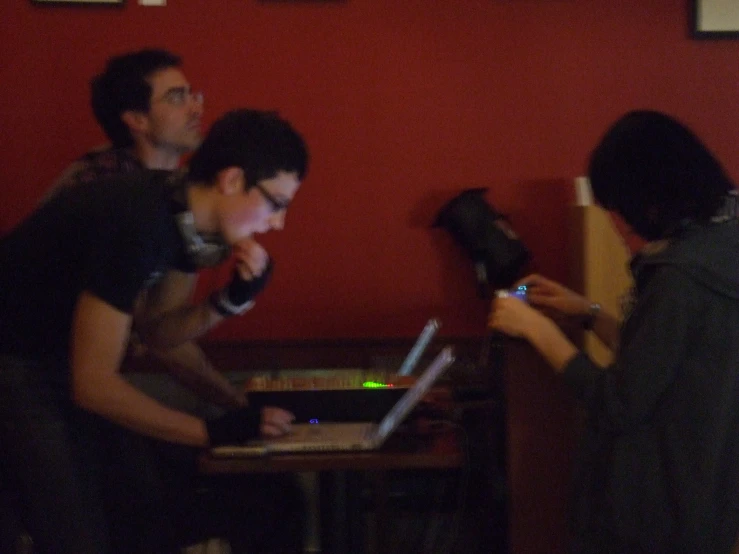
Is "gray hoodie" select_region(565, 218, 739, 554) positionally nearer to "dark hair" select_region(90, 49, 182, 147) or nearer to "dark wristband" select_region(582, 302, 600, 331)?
"dark wristband" select_region(582, 302, 600, 331)

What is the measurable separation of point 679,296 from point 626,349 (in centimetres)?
13

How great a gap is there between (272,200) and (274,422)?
42cm

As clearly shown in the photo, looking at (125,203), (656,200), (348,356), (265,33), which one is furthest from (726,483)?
(265,33)

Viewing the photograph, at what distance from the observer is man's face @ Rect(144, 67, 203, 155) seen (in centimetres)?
208

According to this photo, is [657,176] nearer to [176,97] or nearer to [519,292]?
[519,292]

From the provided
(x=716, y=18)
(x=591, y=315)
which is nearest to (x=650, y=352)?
(x=591, y=315)

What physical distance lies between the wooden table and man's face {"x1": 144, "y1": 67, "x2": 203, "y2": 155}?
0.92 meters

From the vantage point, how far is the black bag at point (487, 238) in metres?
2.38

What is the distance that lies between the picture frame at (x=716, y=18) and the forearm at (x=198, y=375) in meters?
1.78

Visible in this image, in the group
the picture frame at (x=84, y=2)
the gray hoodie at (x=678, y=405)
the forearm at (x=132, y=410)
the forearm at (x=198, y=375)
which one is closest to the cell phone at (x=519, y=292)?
the gray hoodie at (x=678, y=405)

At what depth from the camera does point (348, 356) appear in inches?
98.3

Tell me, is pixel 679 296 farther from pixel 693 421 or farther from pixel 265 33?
pixel 265 33

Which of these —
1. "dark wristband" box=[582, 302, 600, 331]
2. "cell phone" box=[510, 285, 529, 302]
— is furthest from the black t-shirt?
"dark wristband" box=[582, 302, 600, 331]

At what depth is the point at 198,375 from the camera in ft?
6.10
